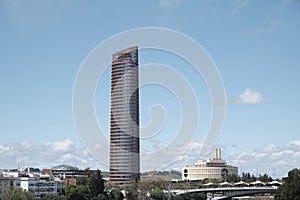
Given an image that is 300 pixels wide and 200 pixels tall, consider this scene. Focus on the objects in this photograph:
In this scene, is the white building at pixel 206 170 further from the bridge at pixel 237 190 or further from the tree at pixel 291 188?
the tree at pixel 291 188

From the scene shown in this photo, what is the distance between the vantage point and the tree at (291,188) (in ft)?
42.0

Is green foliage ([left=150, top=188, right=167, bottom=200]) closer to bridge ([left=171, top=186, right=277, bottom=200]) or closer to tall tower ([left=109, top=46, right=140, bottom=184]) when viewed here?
bridge ([left=171, top=186, right=277, bottom=200])

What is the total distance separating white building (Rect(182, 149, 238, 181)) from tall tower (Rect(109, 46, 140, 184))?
28.1ft

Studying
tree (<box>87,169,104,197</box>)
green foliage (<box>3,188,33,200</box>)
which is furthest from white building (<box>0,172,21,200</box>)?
tree (<box>87,169,104,197</box>)

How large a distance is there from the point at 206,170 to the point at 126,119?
11.1 meters

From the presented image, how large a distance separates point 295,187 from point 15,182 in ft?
34.0

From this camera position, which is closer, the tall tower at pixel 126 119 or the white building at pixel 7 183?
the white building at pixel 7 183

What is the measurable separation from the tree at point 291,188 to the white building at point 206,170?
24204 mm

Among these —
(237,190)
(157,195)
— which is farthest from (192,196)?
(157,195)

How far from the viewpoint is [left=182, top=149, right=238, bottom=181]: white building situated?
38469mm

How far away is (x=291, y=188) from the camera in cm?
1302

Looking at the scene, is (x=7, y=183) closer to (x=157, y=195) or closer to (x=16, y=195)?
(x=16, y=195)

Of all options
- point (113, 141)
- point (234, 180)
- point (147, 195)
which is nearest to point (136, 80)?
point (113, 141)

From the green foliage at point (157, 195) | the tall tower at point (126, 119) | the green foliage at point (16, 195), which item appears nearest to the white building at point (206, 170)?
the tall tower at point (126, 119)
